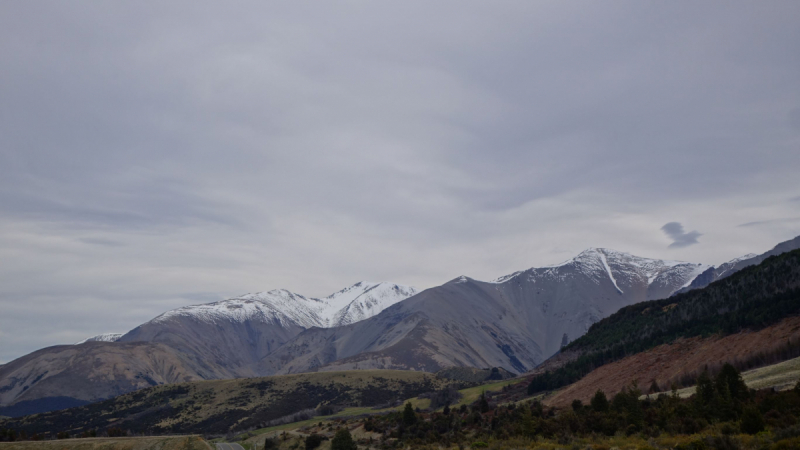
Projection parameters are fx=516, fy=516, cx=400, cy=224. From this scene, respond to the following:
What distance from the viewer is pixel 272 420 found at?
11119 cm

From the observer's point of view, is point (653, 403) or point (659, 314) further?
point (659, 314)

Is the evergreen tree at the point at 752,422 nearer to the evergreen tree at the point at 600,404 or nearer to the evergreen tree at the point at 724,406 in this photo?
the evergreen tree at the point at 724,406

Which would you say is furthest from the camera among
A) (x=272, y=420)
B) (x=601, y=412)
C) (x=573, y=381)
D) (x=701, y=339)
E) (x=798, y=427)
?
(x=272, y=420)

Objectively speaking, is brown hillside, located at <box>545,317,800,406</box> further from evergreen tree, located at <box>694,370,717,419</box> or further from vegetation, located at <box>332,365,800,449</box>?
evergreen tree, located at <box>694,370,717,419</box>

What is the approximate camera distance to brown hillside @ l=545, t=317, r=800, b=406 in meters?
59.7

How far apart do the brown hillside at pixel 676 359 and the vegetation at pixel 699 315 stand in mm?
2629

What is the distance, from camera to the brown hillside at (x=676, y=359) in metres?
59.7

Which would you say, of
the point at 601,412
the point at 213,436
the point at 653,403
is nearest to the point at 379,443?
the point at 601,412

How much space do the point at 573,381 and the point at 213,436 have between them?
70.6 meters

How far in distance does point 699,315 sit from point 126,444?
83300mm

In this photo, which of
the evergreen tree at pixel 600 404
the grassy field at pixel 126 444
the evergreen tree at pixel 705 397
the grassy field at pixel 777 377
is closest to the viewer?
the evergreen tree at pixel 705 397

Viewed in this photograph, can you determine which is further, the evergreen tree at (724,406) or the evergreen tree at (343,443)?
the evergreen tree at (343,443)

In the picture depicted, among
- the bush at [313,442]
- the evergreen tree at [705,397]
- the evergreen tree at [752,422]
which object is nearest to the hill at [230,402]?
the bush at [313,442]

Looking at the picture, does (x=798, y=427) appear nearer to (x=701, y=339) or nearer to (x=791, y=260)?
(x=701, y=339)
